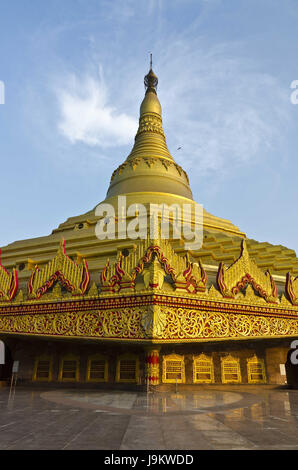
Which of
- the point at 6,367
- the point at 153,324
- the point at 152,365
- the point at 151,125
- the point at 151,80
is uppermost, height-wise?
the point at 151,80

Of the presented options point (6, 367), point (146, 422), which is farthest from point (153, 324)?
point (6, 367)

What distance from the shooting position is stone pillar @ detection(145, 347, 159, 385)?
1120cm

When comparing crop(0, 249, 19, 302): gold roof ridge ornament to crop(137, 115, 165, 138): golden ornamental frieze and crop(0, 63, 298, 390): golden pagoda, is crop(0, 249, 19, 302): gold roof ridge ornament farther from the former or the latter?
crop(137, 115, 165, 138): golden ornamental frieze

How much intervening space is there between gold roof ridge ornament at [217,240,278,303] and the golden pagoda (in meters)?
0.04

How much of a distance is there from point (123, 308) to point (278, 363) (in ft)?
24.3

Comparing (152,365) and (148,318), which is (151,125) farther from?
(152,365)

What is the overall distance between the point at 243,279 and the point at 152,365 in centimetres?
511

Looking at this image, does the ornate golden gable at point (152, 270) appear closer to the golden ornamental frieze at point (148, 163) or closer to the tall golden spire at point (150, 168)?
the tall golden spire at point (150, 168)

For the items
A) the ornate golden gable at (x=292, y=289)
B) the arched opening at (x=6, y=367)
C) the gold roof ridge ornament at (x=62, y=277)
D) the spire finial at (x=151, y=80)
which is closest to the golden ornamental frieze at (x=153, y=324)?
the ornate golden gable at (x=292, y=289)

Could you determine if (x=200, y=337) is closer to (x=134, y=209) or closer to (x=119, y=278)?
(x=119, y=278)

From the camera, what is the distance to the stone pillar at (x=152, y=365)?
11195 mm

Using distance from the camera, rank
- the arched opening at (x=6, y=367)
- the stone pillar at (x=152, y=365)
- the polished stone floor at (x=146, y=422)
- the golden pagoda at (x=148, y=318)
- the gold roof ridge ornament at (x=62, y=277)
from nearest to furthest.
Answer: the polished stone floor at (x=146, y=422) < the stone pillar at (x=152, y=365) < the golden pagoda at (x=148, y=318) < the gold roof ridge ornament at (x=62, y=277) < the arched opening at (x=6, y=367)

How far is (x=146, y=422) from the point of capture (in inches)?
247

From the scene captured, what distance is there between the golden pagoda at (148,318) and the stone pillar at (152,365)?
33mm
